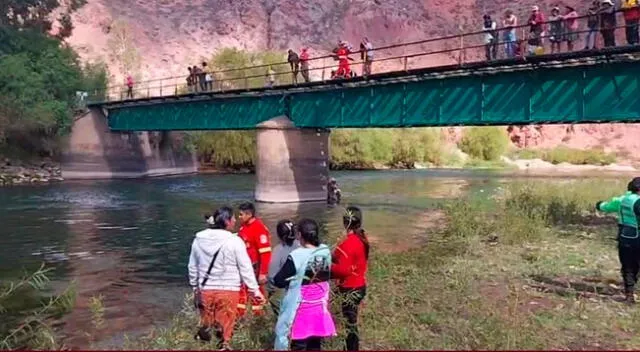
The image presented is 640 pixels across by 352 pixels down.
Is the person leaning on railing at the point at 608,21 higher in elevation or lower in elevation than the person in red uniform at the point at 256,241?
higher


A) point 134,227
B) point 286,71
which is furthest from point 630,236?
point 286,71

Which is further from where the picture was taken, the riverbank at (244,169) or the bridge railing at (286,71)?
the riverbank at (244,169)

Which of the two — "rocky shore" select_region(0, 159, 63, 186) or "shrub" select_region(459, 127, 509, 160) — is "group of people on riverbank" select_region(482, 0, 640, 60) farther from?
"shrub" select_region(459, 127, 509, 160)

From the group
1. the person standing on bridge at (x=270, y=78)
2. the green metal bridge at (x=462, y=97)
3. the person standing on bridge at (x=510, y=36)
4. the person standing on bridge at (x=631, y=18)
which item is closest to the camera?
the person standing on bridge at (x=631, y=18)

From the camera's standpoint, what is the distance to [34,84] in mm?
46781

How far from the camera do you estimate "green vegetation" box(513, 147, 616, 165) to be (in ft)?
269

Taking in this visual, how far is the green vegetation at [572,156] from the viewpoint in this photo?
8200 centimetres

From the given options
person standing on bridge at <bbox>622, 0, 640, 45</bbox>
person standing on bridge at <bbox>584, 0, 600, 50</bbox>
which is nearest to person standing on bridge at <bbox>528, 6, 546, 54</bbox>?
person standing on bridge at <bbox>584, 0, 600, 50</bbox>

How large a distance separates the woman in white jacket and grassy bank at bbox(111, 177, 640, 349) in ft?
0.93

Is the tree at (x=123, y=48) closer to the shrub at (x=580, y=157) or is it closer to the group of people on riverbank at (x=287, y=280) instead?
the shrub at (x=580, y=157)

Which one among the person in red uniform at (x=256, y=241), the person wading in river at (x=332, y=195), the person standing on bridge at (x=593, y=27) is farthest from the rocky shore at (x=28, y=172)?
Result: the person in red uniform at (x=256, y=241)

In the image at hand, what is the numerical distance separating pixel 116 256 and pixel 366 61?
14.0 m

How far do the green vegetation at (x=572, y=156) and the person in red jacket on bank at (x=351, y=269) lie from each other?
78823 mm

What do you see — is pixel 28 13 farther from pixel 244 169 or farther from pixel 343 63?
pixel 343 63
